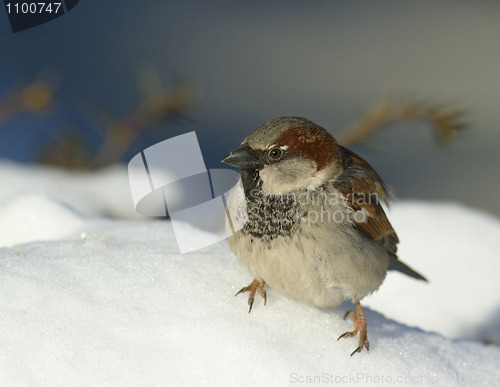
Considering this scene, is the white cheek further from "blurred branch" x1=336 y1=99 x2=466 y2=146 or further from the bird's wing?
"blurred branch" x1=336 y1=99 x2=466 y2=146

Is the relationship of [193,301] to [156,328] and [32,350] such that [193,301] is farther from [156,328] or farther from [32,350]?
[32,350]

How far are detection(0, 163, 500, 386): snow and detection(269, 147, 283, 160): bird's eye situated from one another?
38 cm

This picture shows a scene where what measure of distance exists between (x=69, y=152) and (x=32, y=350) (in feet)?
6.30

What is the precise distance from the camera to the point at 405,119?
8.25 ft

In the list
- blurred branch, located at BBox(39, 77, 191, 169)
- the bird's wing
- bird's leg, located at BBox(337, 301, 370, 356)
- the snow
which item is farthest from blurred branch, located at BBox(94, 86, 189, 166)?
bird's leg, located at BBox(337, 301, 370, 356)

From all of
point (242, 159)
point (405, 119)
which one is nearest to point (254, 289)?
point (242, 159)

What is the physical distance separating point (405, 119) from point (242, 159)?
1229mm

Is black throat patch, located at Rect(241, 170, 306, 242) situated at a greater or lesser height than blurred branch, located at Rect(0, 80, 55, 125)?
lesser

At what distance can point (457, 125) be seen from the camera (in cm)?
243

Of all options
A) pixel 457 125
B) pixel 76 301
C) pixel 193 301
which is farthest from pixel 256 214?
pixel 457 125

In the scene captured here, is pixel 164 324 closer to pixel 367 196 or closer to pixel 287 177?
pixel 287 177

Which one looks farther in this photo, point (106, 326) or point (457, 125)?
point (457, 125)

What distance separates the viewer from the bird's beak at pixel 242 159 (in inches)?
59.9

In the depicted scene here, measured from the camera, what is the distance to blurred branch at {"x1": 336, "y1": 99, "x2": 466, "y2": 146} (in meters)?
2.46
